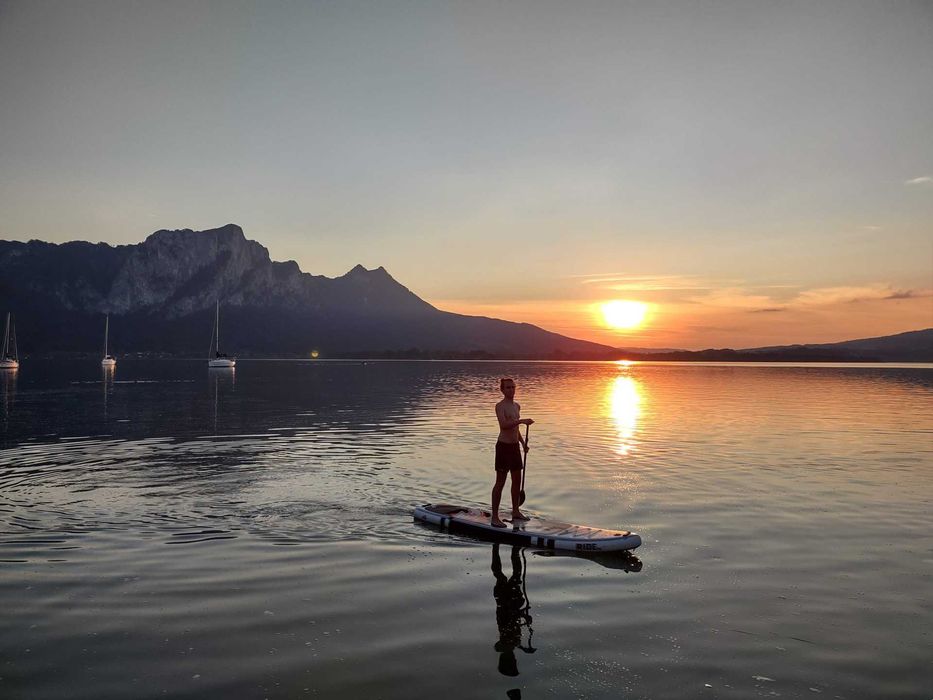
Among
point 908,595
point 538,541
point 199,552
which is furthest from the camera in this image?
point 538,541

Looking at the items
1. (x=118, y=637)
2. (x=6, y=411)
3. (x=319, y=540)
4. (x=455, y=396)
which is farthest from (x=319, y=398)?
(x=118, y=637)

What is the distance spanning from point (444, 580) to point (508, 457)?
4783 mm

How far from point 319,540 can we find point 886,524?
14945 mm

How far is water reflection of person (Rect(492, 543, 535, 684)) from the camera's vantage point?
375 inches

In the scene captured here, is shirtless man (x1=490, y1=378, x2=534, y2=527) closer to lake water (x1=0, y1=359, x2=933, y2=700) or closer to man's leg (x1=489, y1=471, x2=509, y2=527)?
man's leg (x1=489, y1=471, x2=509, y2=527)

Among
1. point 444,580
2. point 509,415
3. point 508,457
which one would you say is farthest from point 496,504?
point 444,580

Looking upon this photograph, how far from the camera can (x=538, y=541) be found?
1546 cm

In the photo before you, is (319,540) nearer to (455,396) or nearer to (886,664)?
(886,664)

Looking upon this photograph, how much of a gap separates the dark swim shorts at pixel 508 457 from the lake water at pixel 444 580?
7.87 feet

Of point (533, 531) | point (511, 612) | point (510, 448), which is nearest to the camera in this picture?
point (511, 612)

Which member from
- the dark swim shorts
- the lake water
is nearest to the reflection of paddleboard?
the lake water

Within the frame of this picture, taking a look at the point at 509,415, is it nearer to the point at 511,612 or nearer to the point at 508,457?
the point at 508,457

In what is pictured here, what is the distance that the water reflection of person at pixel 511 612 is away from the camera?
9523 millimetres

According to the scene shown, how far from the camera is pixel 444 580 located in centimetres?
1309
